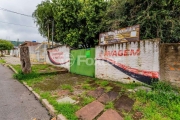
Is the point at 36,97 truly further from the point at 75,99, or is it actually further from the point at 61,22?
the point at 61,22

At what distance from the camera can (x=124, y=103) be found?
3.42 meters

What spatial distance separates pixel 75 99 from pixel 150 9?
6304 mm

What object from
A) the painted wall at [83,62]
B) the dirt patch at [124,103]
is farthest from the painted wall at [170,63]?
the painted wall at [83,62]

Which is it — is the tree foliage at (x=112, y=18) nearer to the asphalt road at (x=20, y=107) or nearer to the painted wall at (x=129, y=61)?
the painted wall at (x=129, y=61)

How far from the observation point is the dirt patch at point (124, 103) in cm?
313

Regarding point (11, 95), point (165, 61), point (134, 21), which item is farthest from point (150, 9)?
point (11, 95)

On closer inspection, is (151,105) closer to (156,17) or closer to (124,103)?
(124,103)

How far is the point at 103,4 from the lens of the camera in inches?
380

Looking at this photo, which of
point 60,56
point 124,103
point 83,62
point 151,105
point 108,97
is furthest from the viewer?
point 60,56

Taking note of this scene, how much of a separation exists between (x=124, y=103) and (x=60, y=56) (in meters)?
7.16

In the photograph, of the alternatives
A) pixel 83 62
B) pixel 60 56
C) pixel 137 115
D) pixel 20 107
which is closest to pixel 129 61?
pixel 137 115

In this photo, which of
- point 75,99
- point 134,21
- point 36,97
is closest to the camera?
point 75,99

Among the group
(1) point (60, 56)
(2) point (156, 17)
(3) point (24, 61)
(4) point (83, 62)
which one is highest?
(2) point (156, 17)

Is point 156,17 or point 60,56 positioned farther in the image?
point 60,56
